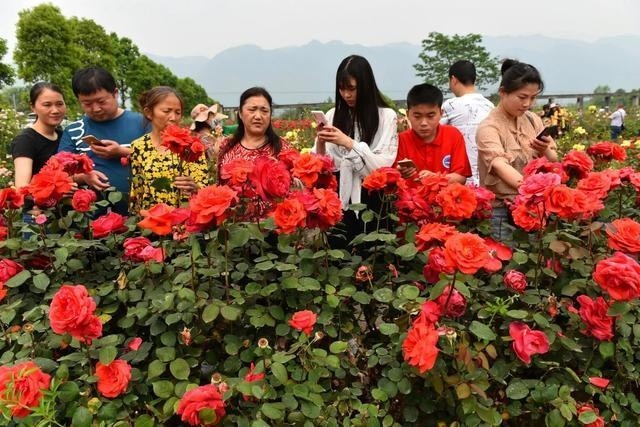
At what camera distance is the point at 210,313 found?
117cm

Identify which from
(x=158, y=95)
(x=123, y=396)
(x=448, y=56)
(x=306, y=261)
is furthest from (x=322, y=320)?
(x=448, y=56)

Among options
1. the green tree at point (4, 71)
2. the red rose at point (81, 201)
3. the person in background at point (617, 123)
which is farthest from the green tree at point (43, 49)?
the red rose at point (81, 201)

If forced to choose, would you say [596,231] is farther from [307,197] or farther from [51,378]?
[51,378]

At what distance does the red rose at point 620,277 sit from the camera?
1.03 m

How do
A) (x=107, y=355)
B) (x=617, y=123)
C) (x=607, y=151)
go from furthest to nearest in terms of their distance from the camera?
(x=617, y=123)
(x=607, y=151)
(x=107, y=355)

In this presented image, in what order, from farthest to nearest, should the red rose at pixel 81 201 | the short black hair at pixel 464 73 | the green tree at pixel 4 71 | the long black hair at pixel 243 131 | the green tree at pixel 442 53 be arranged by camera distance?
the green tree at pixel 442 53, the green tree at pixel 4 71, the short black hair at pixel 464 73, the long black hair at pixel 243 131, the red rose at pixel 81 201

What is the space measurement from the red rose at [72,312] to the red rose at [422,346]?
644mm

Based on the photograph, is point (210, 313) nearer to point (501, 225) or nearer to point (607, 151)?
point (501, 225)

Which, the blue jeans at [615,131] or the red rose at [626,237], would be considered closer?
the red rose at [626,237]

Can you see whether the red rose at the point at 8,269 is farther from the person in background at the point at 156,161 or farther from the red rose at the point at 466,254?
the red rose at the point at 466,254

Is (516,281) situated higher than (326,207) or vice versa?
(326,207)

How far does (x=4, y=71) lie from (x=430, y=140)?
20.4 m

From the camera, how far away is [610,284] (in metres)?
1.06

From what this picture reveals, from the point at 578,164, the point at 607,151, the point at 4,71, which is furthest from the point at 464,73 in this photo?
the point at 4,71
